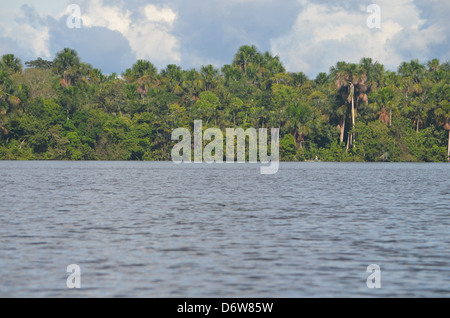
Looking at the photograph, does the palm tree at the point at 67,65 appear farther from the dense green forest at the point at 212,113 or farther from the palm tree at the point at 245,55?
the palm tree at the point at 245,55

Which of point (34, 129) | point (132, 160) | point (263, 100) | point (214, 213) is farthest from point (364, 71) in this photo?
point (214, 213)

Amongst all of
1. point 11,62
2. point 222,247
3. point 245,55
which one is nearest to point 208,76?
point 245,55

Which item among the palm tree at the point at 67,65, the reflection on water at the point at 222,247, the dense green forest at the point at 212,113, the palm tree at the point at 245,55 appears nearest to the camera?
the reflection on water at the point at 222,247

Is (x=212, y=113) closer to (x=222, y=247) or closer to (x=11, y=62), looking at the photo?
(x=11, y=62)

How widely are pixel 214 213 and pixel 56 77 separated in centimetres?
10947

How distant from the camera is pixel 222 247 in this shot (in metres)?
20.2

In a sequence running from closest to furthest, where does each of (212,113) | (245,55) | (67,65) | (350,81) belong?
(350,81), (212,113), (67,65), (245,55)

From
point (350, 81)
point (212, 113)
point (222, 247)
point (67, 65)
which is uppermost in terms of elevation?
point (67, 65)

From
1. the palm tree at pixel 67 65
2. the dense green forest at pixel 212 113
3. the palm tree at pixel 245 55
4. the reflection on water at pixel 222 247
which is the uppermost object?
the palm tree at pixel 245 55

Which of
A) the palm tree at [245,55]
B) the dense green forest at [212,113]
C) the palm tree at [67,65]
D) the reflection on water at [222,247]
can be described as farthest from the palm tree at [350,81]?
the reflection on water at [222,247]

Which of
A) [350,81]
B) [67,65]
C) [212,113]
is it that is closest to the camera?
[350,81]

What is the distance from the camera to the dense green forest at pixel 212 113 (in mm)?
119425

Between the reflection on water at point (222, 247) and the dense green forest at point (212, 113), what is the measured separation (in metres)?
84.9

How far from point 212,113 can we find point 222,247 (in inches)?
4133
